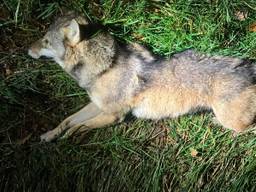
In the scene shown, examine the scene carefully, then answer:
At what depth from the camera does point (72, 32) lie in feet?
15.4

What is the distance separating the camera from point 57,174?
16.5ft

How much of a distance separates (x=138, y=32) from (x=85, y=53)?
850 mm

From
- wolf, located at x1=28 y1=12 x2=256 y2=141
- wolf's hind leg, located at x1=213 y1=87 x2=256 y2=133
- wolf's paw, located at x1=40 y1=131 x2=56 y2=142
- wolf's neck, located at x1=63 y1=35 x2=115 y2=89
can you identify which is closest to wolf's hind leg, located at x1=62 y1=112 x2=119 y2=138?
wolf, located at x1=28 y1=12 x2=256 y2=141

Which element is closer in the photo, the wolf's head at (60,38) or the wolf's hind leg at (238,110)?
the wolf's head at (60,38)

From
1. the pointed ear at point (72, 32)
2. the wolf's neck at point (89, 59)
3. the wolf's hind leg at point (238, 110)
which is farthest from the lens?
the wolf's hind leg at point (238, 110)

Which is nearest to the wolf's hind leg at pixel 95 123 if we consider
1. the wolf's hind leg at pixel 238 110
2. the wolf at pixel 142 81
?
the wolf at pixel 142 81

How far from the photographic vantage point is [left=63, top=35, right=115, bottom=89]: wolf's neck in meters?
4.82

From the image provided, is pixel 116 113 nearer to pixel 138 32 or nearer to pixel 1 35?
pixel 138 32

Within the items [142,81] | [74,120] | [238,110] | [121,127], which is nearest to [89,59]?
[142,81]

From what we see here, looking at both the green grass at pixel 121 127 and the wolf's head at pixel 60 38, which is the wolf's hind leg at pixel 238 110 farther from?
the wolf's head at pixel 60 38

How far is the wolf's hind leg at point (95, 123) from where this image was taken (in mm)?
5105

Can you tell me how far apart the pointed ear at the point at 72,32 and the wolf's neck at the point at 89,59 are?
0.07 meters

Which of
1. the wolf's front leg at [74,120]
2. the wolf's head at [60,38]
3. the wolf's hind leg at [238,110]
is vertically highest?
the wolf's head at [60,38]

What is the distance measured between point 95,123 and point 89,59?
25.6 inches
